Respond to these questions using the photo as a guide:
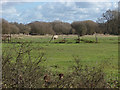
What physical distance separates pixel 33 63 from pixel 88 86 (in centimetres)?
154

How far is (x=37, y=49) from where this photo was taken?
602 centimetres

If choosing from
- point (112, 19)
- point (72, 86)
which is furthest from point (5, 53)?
point (112, 19)

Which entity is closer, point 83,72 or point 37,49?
point 83,72

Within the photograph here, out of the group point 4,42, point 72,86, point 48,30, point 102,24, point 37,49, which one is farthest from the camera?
point 102,24

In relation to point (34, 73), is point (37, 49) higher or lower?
higher

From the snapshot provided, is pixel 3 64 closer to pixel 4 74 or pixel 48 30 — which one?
pixel 4 74

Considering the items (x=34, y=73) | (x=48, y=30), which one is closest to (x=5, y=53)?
(x=34, y=73)

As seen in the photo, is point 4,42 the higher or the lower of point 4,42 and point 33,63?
the higher

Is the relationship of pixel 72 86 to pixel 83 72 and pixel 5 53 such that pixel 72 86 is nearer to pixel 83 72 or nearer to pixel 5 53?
pixel 83 72

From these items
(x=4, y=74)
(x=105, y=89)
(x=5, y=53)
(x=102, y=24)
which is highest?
(x=102, y=24)

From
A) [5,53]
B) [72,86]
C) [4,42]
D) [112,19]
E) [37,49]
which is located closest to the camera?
[72,86]

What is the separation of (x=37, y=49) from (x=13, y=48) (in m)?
0.73

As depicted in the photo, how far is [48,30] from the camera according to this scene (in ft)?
76.4

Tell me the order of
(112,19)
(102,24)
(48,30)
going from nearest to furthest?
(48,30), (112,19), (102,24)
